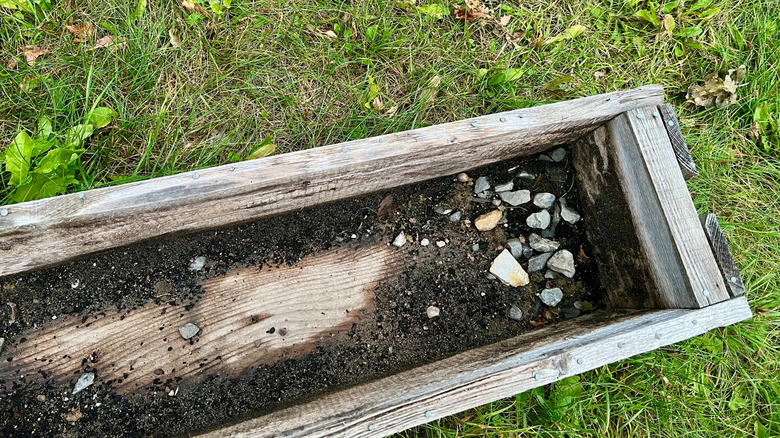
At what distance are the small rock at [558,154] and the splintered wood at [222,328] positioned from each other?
705 mm

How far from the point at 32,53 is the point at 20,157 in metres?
0.49

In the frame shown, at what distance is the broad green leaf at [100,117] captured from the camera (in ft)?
5.72

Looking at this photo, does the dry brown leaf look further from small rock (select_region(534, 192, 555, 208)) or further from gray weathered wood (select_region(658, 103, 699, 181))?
gray weathered wood (select_region(658, 103, 699, 181))

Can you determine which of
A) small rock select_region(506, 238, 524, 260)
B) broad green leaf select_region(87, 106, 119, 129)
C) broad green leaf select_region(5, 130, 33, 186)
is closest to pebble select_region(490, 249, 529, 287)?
small rock select_region(506, 238, 524, 260)

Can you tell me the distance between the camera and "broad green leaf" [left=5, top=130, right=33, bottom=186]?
1.59 m

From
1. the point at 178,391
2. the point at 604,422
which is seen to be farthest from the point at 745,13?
the point at 178,391

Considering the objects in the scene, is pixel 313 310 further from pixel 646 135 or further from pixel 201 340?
pixel 646 135

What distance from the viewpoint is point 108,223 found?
1.36m

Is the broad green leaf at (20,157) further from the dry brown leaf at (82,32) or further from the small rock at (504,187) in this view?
the small rock at (504,187)

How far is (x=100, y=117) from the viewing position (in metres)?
1.75

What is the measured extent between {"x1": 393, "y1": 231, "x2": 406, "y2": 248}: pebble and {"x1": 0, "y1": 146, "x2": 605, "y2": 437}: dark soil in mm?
20

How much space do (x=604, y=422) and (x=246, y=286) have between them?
1.41m

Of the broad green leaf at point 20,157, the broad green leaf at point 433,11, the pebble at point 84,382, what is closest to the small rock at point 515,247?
the broad green leaf at point 433,11

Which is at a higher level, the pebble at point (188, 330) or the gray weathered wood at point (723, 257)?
the pebble at point (188, 330)
